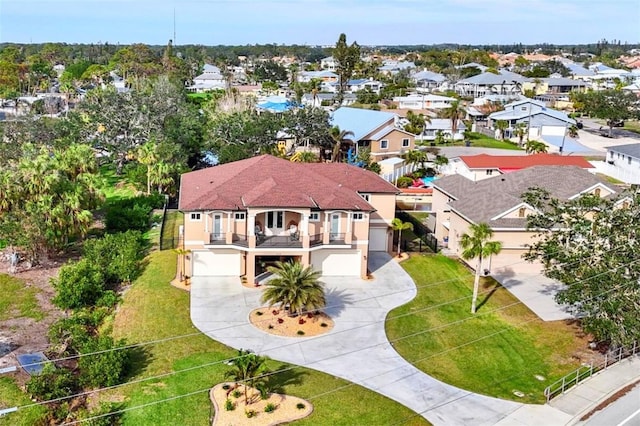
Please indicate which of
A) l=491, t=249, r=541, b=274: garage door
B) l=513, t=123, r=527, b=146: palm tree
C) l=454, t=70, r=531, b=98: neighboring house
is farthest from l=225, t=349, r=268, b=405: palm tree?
l=454, t=70, r=531, b=98: neighboring house

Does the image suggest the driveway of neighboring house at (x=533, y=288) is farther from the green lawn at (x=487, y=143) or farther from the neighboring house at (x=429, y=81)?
the neighboring house at (x=429, y=81)

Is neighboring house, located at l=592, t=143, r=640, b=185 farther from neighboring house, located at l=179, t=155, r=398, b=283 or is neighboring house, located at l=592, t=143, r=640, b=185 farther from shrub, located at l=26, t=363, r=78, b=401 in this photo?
shrub, located at l=26, t=363, r=78, b=401

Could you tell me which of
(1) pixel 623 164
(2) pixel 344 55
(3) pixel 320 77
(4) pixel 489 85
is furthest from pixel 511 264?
(3) pixel 320 77

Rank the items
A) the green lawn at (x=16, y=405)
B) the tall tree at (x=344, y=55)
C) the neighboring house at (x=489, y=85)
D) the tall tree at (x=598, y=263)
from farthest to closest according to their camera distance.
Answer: the neighboring house at (x=489, y=85)
the tall tree at (x=344, y=55)
the tall tree at (x=598, y=263)
the green lawn at (x=16, y=405)

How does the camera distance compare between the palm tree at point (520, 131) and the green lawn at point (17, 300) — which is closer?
the green lawn at point (17, 300)

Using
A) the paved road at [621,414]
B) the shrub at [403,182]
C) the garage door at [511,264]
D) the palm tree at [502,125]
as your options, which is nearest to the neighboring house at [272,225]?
the garage door at [511,264]

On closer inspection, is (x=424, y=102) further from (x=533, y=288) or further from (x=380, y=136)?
(x=533, y=288)

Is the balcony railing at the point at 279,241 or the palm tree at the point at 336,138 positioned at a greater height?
the palm tree at the point at 336,138
